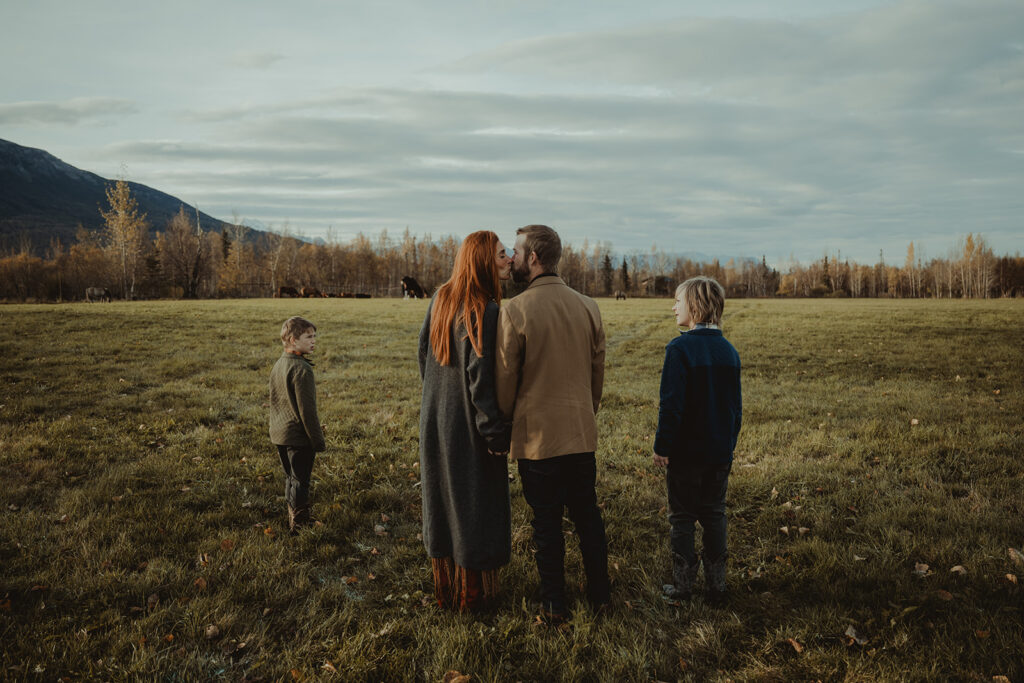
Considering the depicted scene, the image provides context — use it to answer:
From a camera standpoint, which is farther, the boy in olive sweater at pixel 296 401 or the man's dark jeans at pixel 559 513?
the boy in olive sweater at pixel 296 401

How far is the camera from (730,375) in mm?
3990

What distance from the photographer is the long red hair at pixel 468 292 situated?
3621 millimetres

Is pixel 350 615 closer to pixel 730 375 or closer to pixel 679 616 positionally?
pixel 679 616

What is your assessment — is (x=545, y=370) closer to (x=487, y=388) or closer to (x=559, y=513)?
(x=487, y=388)

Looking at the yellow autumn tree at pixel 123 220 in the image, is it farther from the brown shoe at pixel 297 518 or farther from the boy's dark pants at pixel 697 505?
the boy's dark pants at pixel 697 505

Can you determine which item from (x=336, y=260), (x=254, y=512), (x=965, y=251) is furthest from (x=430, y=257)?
(x=254, y=512)

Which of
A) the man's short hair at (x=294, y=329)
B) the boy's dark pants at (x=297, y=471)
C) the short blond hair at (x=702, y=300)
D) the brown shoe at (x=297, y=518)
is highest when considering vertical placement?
the short blond hair at (x=702, y=300)

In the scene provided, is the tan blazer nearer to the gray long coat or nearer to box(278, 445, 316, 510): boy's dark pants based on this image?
the gray long coat

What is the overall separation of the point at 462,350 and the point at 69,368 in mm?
14752

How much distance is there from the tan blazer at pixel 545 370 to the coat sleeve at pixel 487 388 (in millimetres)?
72

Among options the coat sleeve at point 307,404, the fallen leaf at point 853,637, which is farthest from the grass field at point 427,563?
the coat sleeve at point 307,404

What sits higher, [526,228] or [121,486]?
[526,228]

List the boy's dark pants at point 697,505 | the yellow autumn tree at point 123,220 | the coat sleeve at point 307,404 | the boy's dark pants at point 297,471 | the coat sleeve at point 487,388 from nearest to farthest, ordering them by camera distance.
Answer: the coat sleeve at point 487,388 → the boy's dark pants at point 697,505 → the coat sleeve at point 307,404 → the boy's dark pants at point 297,471 → the yellow autumn tree at point 123,220

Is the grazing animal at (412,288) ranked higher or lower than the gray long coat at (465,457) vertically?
higher
